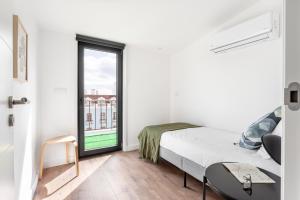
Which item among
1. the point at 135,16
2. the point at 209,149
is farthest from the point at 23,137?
the point at 135,16

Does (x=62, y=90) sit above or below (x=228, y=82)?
below

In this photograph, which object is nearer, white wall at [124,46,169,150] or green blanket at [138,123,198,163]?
green blanket at [138,123,198,163]

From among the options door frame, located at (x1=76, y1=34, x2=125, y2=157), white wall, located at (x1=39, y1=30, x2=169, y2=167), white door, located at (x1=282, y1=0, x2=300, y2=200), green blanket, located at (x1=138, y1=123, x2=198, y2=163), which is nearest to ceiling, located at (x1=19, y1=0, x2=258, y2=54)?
door frame, located at (x1=76, y1=34, x2=125, y2=157)

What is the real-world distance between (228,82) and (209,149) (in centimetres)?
140

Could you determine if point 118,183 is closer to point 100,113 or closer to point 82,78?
point 82,78

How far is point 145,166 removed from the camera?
266 cm

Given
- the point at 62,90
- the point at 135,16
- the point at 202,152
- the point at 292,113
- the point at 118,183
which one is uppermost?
the point at 135,16

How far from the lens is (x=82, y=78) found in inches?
115

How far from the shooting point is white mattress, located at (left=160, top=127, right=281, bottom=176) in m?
1.51

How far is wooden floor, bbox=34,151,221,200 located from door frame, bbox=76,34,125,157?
0.40m

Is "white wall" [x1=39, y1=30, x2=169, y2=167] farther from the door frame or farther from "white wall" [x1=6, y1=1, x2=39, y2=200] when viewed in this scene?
"white wall" [x1=6, y1=1, x2=39, y2=200]

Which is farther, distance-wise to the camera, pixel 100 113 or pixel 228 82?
pixel 100 113

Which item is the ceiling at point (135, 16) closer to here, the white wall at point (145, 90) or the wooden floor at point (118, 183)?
the white wall at point (145, 90)

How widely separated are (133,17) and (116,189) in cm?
242
